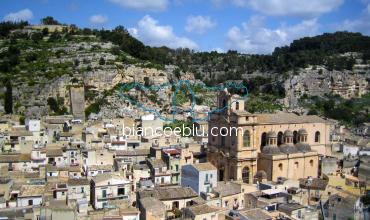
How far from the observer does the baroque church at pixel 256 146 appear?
40.8 meters

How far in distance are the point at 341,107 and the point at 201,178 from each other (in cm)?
6751

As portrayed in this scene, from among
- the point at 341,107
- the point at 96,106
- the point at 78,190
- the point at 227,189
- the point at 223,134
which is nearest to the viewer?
the point at 78,190

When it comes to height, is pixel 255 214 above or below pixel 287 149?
below

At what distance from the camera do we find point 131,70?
79.0m

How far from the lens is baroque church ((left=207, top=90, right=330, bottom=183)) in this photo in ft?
134

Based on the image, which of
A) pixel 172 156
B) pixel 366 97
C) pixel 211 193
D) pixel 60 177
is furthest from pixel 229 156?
pixel 366 97

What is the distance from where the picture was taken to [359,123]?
83.6 m

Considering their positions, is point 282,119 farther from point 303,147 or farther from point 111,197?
→ point 111,197

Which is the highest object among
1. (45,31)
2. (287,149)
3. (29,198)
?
(45,31)

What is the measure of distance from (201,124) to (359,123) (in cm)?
3770

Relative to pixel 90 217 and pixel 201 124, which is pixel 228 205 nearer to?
pixel 90 217

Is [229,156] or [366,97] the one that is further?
[366,97]

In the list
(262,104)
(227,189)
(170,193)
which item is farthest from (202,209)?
(262,104)

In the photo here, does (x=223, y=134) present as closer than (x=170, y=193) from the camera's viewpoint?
No
